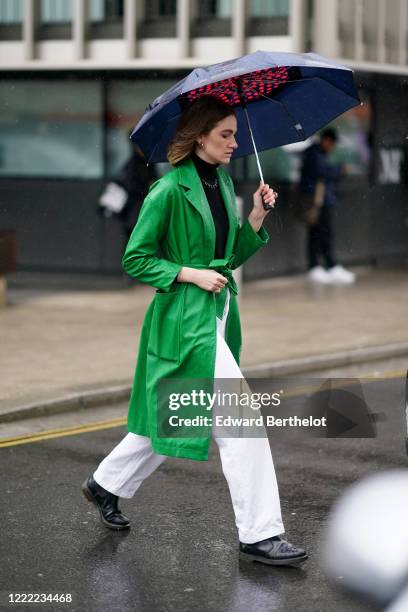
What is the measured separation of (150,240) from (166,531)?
145 centimetres

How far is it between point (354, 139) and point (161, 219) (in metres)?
14.9

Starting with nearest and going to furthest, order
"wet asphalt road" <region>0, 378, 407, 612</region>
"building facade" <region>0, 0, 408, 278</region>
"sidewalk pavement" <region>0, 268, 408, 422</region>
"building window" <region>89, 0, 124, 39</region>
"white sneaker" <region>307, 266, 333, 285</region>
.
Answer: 1. "wet asphalt road" <region>0, 378, 407, 612</region>
2. "sidewalk pavement" <region>0, 268, 408, 422</region>
3. "building facade" <region>0, 0, 408, 278</region>
4. "white sneaker" <region>307, 266, 333, 285</region>
5. "building window" <region>89, 0, 124, 39</region>

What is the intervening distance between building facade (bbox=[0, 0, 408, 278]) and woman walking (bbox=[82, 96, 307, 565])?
11.6 meters

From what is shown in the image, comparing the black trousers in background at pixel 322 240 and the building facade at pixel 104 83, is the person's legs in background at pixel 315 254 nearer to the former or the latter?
the black trousers in background at pixel 322 240

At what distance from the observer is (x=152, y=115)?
532 cm

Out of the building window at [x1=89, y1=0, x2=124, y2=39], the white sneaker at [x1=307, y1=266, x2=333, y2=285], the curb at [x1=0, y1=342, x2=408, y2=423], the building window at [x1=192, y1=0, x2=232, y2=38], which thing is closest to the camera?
the curb at [x1=0, y1=342, x2=408, y2=423]

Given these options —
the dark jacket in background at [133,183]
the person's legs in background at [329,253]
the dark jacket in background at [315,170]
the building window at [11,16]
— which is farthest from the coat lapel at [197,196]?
the building window at [11,16]

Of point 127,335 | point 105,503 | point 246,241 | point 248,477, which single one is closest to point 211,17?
point 127,335

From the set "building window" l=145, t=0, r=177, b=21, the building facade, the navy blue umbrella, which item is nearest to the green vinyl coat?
the navy blue umbrella

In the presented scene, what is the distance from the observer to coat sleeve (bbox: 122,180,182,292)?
5.20 metres

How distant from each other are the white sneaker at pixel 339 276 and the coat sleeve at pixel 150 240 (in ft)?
39.9

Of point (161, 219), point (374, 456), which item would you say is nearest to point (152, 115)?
point (161, 219)

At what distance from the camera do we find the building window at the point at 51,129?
17875 millimetres

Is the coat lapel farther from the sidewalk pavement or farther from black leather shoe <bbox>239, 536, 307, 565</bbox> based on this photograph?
the sidewalk pavement
